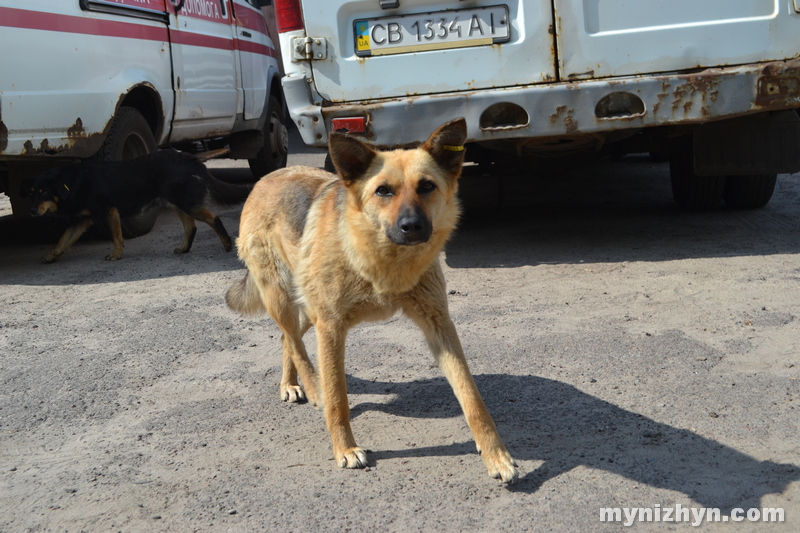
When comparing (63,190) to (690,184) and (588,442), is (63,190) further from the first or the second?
(690,184)

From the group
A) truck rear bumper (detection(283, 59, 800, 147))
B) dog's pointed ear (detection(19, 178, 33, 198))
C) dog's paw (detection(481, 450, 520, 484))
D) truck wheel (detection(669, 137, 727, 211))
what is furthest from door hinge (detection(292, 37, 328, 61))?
dog's paw (detection(481, 450, 520, 484))

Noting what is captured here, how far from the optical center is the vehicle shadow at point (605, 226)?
5219mm

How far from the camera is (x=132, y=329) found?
440 centimetres

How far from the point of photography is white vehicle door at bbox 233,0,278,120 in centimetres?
861

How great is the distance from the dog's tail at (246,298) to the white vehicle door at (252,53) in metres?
5.44

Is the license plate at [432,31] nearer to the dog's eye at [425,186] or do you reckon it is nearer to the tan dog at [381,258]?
the tan dog at [381,258]

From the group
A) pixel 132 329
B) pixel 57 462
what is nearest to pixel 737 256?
pixel 132 329

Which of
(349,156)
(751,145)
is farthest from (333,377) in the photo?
(751,145)

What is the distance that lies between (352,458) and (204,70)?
19.5 ft

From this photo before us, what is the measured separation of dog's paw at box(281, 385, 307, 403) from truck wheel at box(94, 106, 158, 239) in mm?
3679

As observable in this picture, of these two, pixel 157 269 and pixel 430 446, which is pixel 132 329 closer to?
pixel 157 269

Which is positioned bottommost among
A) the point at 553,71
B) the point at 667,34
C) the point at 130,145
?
the point at 130,145

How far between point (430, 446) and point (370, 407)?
19.3 inches

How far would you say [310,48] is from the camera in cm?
492
